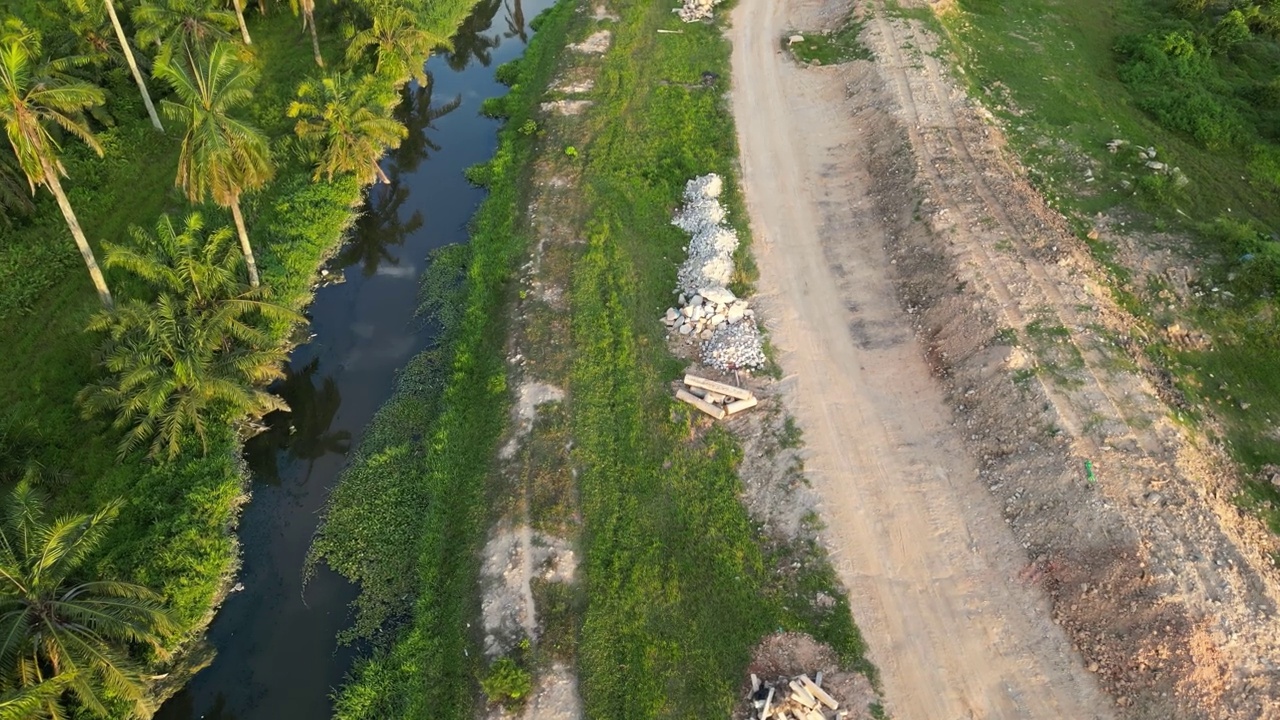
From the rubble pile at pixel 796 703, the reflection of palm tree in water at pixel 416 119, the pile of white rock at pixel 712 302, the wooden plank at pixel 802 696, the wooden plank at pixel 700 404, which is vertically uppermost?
the reflection of palm tree in water at pixel 416 119

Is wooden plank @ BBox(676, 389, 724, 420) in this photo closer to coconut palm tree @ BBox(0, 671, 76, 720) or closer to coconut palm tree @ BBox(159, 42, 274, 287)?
coconut palm tree @ BBox(159, 42, 274, 287)

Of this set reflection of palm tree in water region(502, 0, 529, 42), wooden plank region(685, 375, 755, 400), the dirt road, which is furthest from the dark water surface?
the dirt road

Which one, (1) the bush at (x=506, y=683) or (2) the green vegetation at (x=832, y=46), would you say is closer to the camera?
(1) the bush at (x=506, y=683)

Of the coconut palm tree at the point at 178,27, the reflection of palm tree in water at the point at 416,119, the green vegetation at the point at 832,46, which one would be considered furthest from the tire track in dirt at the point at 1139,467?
the coconut palm tree at the point at 178,27

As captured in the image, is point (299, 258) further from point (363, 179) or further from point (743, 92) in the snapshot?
point (743, 92)

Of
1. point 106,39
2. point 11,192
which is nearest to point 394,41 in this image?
point 106,39

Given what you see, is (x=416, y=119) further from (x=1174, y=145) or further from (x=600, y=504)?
(x=1174, y=145)

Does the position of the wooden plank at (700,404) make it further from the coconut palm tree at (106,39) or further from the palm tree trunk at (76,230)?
the coconut palm tree at (106,39)
